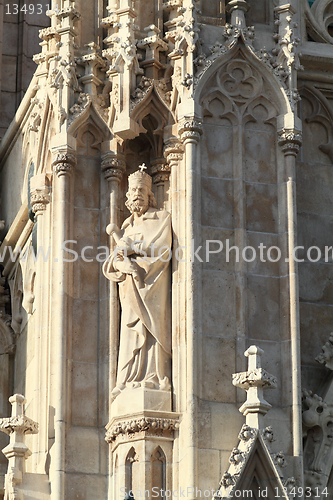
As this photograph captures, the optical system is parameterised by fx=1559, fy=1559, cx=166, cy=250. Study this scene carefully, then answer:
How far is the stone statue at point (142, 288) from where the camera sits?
1927 cm

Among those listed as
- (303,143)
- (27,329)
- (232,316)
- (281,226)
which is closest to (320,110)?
(303,143)

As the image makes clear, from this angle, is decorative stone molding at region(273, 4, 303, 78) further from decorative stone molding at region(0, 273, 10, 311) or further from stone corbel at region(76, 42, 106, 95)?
decorative stone molding at region(0, 273, 10, 311)

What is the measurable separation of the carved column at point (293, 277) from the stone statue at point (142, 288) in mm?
1549

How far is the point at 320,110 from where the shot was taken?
21.8 m

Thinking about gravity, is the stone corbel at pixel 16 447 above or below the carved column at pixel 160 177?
below

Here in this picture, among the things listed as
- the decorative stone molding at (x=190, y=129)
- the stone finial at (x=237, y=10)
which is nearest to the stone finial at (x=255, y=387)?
the decorative stone molding at (x=190, y=129)

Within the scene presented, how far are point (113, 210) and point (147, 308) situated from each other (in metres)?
1.53

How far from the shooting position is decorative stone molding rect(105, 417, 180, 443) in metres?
18.8

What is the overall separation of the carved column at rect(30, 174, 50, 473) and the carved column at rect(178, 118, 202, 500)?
74.7 inches

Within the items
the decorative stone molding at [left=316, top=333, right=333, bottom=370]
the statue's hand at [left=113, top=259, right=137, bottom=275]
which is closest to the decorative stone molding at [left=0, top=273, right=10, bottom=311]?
the statue's hand at [left=113, top=259, right=137, bottom=275]

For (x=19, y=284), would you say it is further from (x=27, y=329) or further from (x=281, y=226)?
(x=281, y=226)

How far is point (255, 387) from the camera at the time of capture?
18531 millimetres

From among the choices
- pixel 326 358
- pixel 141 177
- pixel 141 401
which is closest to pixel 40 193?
pixel 141 177

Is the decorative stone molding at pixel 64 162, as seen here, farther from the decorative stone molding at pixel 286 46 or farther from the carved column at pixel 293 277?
the decorative stone molding at pixel 286 46
